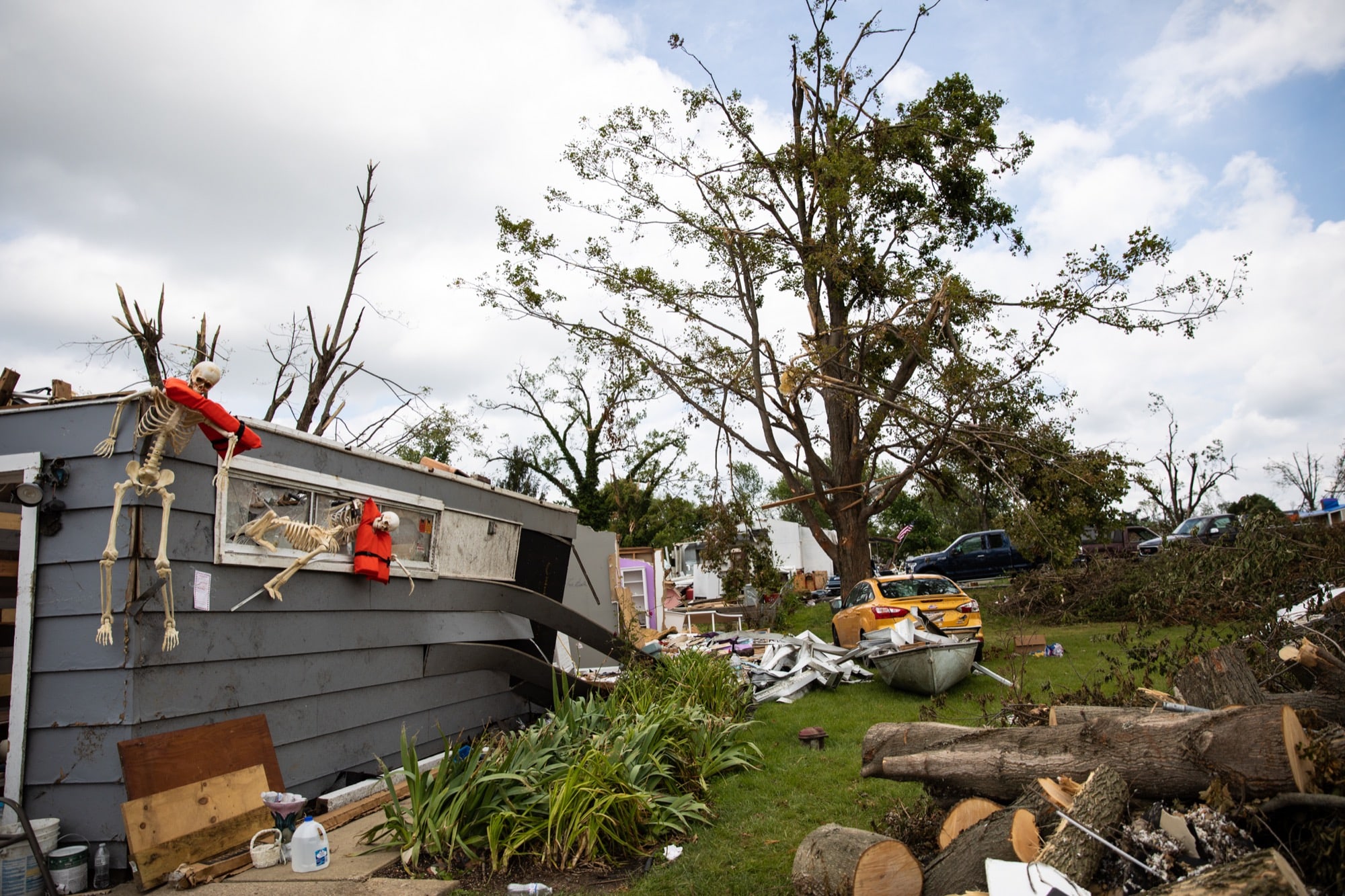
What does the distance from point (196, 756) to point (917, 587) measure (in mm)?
9953

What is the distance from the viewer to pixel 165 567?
4746mm

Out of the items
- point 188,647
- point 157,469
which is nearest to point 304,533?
point 188,647

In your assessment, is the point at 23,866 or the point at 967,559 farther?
the point at 967,559

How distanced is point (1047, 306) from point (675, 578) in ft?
62.2

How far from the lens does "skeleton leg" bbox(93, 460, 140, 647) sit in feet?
15.0

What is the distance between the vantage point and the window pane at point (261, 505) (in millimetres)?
5438

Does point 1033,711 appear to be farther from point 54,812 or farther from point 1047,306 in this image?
point 1047,306

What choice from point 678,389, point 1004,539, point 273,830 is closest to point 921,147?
point 678,389

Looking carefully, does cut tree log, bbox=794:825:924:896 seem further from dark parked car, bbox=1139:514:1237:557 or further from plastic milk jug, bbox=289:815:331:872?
dark parked car, bbox=1139:514:1237:557

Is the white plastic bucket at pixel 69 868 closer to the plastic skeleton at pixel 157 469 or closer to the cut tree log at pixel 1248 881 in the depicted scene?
the plastic skeleton at pixel 157 469

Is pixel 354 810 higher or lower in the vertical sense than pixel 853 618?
lower

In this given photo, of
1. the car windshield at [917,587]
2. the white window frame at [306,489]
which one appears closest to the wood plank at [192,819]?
the white window frame at [306,489]

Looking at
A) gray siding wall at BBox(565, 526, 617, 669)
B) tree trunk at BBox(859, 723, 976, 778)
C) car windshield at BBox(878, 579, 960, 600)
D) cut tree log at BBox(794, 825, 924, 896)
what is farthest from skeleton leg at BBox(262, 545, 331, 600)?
car windshield at BBox(878, 579, 960, 600)

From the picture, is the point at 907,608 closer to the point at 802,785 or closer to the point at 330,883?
the point at 802,785
